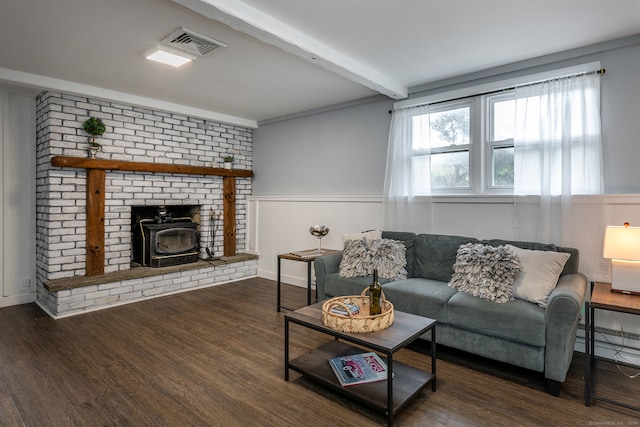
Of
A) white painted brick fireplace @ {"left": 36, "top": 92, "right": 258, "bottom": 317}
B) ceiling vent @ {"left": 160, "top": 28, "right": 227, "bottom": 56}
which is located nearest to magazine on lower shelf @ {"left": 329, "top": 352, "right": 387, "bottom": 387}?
ceiling vent @ {"left": 160, "top": 28, "right": 227, "bottom": 56}

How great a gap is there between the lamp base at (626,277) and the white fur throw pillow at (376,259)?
1.53 meters

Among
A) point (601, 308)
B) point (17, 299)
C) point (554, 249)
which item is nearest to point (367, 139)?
point (554, 249)

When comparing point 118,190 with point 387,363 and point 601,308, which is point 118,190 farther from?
point 601,308

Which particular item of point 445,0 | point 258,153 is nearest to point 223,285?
point 258,153

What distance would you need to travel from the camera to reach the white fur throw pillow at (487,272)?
2590 mm

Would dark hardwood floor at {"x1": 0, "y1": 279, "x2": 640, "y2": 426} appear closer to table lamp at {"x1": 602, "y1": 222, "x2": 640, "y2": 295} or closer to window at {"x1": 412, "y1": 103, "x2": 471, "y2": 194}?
table lamp at {"x1": 602, "y1": 222, "x2": 640, "y2": 295}

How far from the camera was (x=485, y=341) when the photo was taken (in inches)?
99.2

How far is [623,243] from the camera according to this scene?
2.33 metres

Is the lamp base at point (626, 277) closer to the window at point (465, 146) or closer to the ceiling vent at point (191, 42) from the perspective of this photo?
the window at point (465, 146)

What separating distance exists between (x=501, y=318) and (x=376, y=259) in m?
1.19

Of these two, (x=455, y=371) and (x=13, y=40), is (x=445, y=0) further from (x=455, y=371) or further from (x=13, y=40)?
(x=13, y=40)

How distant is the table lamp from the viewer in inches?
90.3

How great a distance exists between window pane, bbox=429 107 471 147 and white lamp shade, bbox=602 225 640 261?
158 centimetres

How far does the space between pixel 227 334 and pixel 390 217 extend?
2068 millimetres
